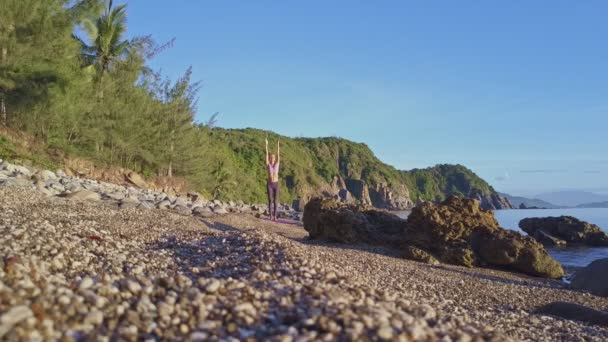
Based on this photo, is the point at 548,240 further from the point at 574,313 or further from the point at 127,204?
the point at 127,204

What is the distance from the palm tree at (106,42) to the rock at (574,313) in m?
21.6

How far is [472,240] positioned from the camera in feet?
38.2

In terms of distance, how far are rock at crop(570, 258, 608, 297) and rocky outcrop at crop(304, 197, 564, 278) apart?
1.09m

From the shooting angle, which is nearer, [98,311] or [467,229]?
[98,311]

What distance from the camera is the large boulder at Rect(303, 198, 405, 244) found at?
12.1m

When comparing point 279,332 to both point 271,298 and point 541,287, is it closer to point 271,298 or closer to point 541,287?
point 271,298

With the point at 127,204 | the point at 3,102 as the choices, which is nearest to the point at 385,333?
the point at 127,204

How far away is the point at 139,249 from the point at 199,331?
3845 mm

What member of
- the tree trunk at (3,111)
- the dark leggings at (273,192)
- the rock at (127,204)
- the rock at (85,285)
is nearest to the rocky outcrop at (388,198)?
the tree trunk at (3,111)

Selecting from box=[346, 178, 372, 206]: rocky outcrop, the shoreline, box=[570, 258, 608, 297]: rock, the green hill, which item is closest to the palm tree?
the shoreline

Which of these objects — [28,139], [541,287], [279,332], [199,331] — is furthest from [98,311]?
[28,139]

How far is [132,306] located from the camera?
9.91ft

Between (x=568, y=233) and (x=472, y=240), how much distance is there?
17061mm

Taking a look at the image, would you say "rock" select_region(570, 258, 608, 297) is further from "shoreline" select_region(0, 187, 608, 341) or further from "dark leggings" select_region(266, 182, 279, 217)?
"dark leggings" select_region(266, 182, 279, 217)
